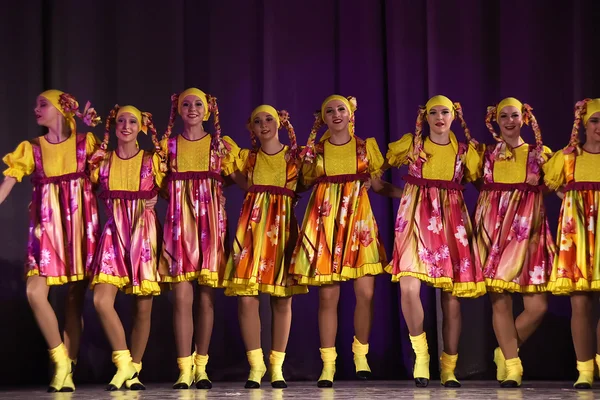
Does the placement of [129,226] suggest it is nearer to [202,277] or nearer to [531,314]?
[202,277]

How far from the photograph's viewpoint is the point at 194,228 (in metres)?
5.41

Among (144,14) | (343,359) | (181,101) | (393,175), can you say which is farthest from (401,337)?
(144,14)

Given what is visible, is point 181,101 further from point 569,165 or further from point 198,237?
point 569,165

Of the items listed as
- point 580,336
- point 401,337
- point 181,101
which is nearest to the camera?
point 580,336

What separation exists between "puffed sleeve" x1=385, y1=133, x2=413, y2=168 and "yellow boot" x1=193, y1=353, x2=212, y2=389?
1.44 metres

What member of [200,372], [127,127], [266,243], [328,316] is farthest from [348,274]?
[127,127]

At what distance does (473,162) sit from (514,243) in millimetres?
482

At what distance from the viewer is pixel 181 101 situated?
5.57 metres

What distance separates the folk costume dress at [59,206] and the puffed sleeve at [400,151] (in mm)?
1593

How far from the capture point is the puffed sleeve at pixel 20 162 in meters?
5.37

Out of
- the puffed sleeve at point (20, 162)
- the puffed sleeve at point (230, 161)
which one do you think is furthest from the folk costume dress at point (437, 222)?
the puffed sleeve at point (20, 162)

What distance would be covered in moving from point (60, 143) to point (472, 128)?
2.53 m

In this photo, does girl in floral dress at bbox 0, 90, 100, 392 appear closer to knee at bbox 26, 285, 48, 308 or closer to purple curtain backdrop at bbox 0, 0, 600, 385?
knee at bbox 26, 285, 48, 308

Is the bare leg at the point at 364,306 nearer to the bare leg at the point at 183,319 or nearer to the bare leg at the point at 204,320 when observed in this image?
the bare leg at the point at 204,320
